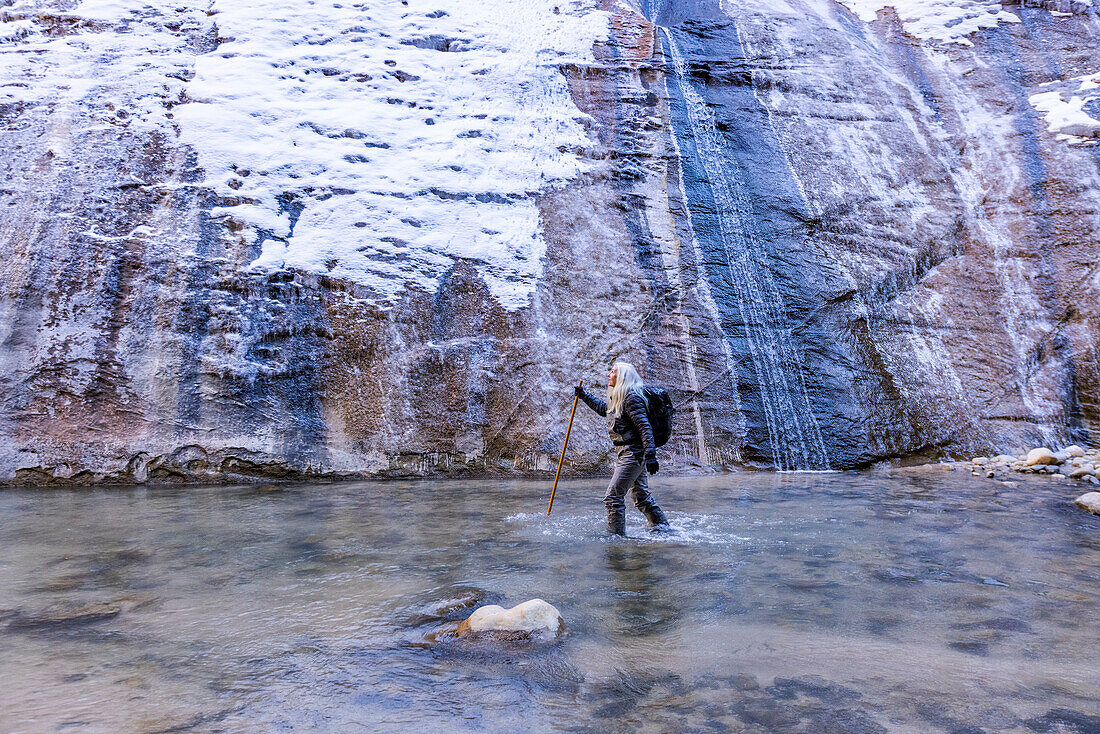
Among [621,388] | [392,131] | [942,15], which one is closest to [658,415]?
[621,388]

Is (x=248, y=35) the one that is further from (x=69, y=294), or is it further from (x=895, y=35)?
(x=895, y=35)

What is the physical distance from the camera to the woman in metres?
5.84

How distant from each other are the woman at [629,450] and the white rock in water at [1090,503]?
4373mm

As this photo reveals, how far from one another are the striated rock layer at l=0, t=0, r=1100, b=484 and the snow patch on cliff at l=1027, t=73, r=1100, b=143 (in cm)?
8

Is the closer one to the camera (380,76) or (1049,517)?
(1049,517)

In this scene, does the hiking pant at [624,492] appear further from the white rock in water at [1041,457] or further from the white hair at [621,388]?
the white rock in water at [1041,457]

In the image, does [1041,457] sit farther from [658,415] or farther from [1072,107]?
[1072,107]

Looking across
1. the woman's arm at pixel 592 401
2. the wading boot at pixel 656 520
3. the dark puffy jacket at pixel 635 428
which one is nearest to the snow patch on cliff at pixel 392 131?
the woman's arm at pixel 592 401

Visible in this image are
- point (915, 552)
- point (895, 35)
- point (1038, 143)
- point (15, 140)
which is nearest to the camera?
point (915, 552)

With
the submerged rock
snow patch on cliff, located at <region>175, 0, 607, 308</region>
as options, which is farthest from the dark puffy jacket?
snow patch on cliff, located at <region>175, 0, 607, 308</region>

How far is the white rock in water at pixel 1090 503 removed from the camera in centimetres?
650

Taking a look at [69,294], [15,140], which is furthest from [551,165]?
[15,140]

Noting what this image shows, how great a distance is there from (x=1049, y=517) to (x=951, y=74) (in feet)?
42.1

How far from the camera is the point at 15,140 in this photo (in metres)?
10.7
